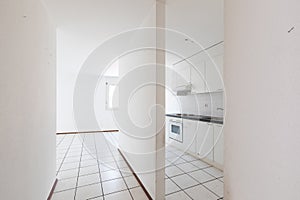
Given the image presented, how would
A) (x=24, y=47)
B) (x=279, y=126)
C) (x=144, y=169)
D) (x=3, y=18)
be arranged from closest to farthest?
(x=279, y=126) → (x=3, y=18) → (x=24, y=47) → (x=144, y=169)

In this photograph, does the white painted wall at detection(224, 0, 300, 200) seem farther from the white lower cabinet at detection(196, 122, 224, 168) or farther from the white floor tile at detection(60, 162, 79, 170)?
the white floor tile at detection(60, 162, 79, 170)

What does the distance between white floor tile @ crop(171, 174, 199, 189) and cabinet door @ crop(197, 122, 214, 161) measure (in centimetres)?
73

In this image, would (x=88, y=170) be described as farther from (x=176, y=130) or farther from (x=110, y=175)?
(x=176, y=130)

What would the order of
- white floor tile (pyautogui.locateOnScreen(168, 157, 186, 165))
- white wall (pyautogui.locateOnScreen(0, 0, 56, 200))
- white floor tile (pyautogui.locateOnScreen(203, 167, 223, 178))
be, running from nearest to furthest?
white wall (pyautogui.locateOnScreen(0, 0, 56, 200)) → white floor tile (pyautogui.locateOnScreen(203, 167, 223, 178)) → white floor tile (pyautogui.locateOnScreen(168, 157, 186, 165))

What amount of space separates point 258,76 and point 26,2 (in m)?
1.73

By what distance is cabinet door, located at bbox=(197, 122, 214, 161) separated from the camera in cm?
289

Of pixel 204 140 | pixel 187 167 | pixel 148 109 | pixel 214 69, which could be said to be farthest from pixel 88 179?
pixel 214 69

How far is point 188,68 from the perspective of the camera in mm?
4059

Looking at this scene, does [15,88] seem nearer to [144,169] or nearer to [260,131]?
[260,131]

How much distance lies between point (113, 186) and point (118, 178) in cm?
24

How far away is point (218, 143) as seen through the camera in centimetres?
272

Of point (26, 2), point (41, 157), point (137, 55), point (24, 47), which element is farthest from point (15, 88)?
point (137, 55)

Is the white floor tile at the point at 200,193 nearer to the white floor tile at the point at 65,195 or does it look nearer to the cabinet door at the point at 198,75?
the white floor tile at the point at 65,195

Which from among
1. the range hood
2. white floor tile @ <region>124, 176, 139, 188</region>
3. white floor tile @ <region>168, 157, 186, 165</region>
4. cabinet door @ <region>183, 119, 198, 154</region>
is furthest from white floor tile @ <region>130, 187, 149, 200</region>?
the range hood
